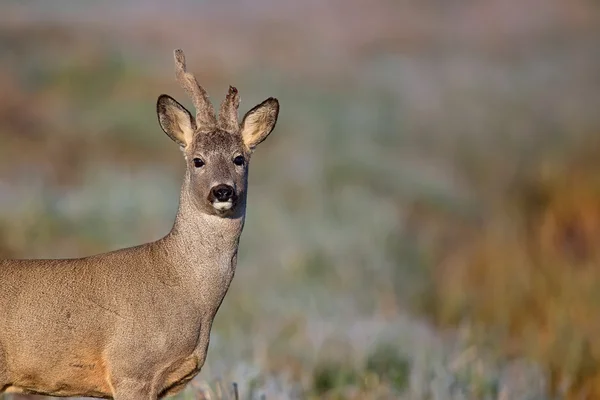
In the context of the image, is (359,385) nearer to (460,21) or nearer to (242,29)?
(242,29)

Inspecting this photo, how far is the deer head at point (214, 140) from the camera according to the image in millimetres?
7730

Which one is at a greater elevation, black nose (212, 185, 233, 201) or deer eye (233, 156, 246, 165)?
deer eye (233, 156, 246, 165)

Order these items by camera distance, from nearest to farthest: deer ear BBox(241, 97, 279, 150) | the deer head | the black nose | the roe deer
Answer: the roe deer
the black nose
the deer head
deer ear BBox(241, 97, 279, 150)

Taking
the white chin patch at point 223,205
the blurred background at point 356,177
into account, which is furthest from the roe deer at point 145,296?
the blurred background at point 356,177

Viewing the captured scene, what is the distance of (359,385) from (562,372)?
10.0ft

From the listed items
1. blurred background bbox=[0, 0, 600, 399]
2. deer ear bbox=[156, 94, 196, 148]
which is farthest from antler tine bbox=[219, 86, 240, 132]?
blurred background bbox=[0, 0, 600, 399]

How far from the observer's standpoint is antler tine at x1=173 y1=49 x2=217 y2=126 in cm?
794

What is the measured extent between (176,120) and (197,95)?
8.4 inches

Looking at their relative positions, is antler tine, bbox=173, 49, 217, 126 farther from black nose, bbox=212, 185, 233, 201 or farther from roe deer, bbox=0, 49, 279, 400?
black nose, bbox=212, 185, 233, 201

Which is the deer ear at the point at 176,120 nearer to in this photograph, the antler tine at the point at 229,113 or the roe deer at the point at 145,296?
the roe deer at the point at 145,296

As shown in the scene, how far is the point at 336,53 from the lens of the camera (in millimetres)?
29234

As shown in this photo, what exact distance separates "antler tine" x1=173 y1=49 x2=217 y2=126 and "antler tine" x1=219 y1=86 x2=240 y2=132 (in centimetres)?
5

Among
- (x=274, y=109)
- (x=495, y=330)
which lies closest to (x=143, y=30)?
(x=495, y=330)

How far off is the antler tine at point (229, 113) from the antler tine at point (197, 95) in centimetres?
5
